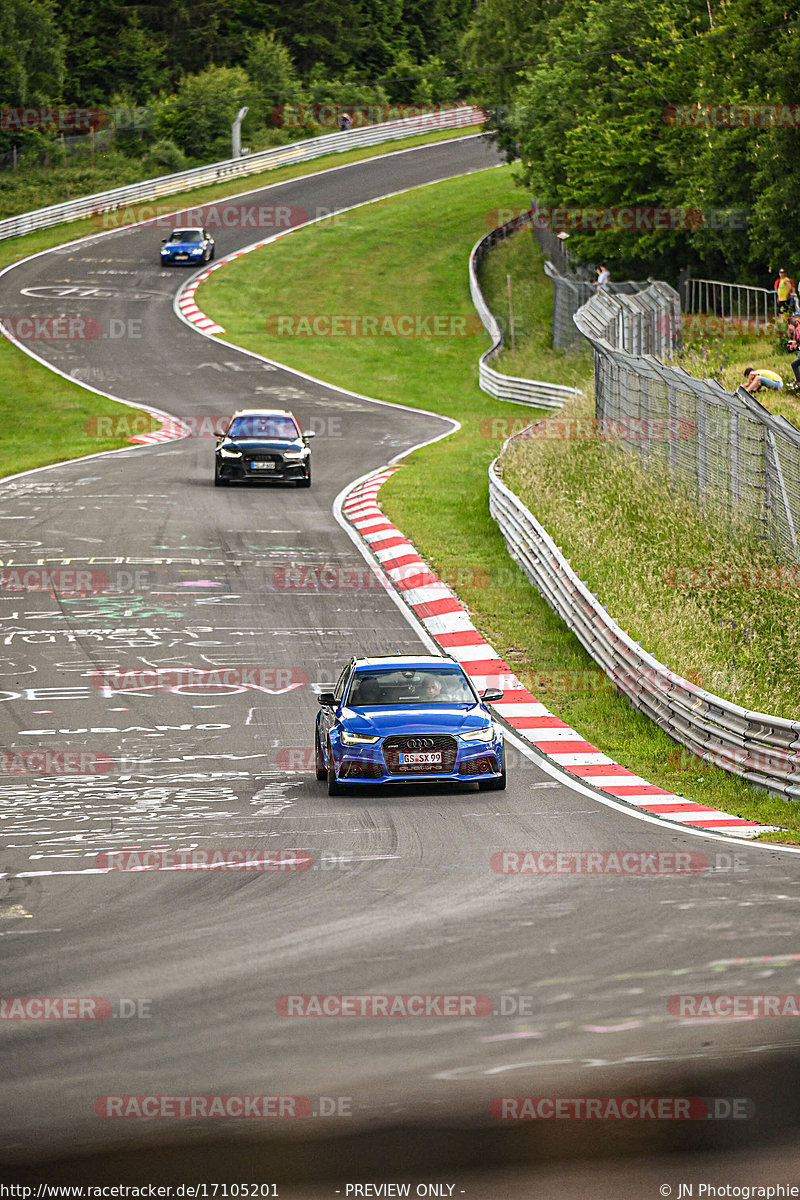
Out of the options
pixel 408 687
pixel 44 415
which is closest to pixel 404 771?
pixel 408 687

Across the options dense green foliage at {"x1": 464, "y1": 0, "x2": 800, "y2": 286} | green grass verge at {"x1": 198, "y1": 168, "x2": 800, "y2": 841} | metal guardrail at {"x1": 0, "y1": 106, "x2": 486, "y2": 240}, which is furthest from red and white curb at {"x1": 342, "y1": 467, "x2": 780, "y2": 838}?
metal guardrail at {"x1": 0, "y1": 106, "x2": 486, "y2": 240}

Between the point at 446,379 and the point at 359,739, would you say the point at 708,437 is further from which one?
the point at 446,379

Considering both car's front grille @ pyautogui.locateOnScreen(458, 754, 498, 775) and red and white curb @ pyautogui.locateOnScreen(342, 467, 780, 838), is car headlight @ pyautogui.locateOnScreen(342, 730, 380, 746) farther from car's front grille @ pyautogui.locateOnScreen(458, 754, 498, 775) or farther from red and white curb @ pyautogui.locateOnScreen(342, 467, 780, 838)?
red and white curb @ pyautogui.locateOnScreen(342, 467, 780, 838)

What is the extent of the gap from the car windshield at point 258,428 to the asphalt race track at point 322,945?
40.6 ft

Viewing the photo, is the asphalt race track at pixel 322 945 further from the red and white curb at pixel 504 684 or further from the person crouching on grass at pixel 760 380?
the person crouching on grass at pixel 760 380

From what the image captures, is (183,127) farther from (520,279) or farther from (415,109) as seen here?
(520,279)

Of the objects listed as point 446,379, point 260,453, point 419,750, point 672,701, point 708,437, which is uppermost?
point 708,437

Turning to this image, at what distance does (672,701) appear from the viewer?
54.0 ft

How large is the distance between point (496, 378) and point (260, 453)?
15744 millimetres

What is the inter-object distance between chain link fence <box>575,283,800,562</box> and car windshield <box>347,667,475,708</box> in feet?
17.1

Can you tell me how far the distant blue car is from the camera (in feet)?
211

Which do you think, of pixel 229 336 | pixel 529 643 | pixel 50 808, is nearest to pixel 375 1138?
pixel 50 808

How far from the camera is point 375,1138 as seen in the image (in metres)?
6.42

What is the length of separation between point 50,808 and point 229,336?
4320 cm
